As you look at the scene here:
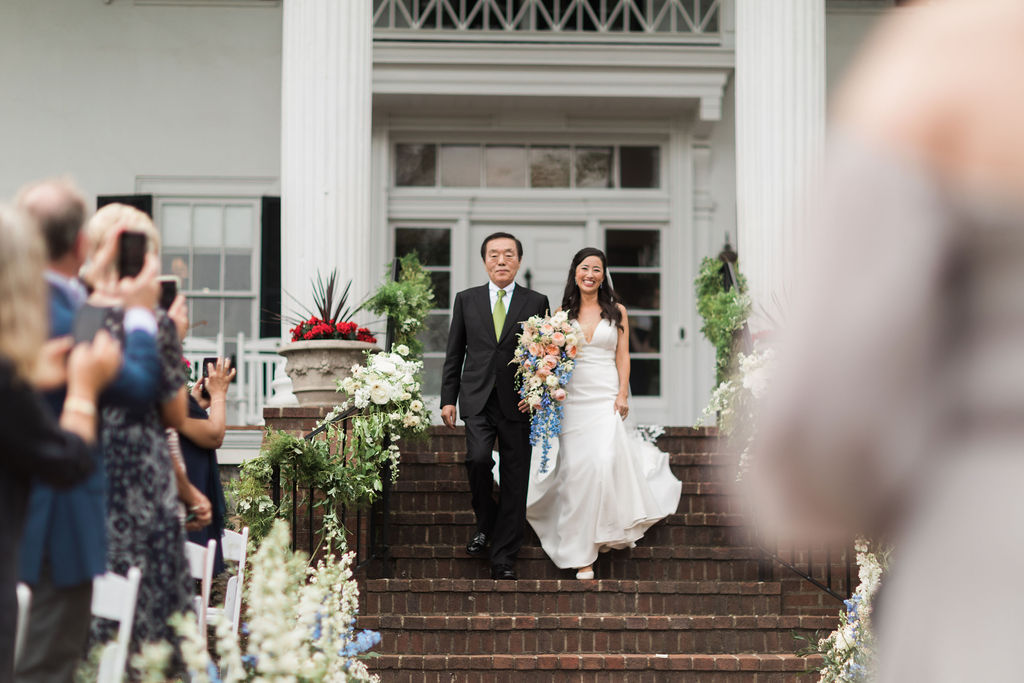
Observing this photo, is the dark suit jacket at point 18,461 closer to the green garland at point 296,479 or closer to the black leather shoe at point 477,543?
the green garland at point 296,479

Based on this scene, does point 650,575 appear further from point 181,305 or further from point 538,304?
point 181,305

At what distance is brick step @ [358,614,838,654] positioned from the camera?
693 centimetres

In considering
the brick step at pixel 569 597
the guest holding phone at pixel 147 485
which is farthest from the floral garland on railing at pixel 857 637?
the guest holding phone at pixel 147 485

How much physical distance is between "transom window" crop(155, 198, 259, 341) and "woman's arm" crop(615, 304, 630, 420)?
592cm

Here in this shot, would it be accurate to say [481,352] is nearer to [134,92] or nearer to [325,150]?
[325,150]

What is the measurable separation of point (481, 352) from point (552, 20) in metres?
6.09

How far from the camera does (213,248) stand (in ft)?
43.0

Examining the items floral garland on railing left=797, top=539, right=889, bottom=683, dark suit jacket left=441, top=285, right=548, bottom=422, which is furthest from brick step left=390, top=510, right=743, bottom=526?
floral garland on railing left=797, top=539, right=889, bottom=683

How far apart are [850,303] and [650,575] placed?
7183 millimetres

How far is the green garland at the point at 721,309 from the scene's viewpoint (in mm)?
9609

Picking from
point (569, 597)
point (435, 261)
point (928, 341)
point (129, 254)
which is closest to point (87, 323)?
point (129, 254)

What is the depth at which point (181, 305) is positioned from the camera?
353 cm

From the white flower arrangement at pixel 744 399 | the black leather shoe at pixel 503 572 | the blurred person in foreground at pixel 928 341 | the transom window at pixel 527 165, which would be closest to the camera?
the blurred person in foreground at pixel 928 341

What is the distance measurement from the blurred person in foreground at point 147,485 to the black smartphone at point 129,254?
0.02 meters
